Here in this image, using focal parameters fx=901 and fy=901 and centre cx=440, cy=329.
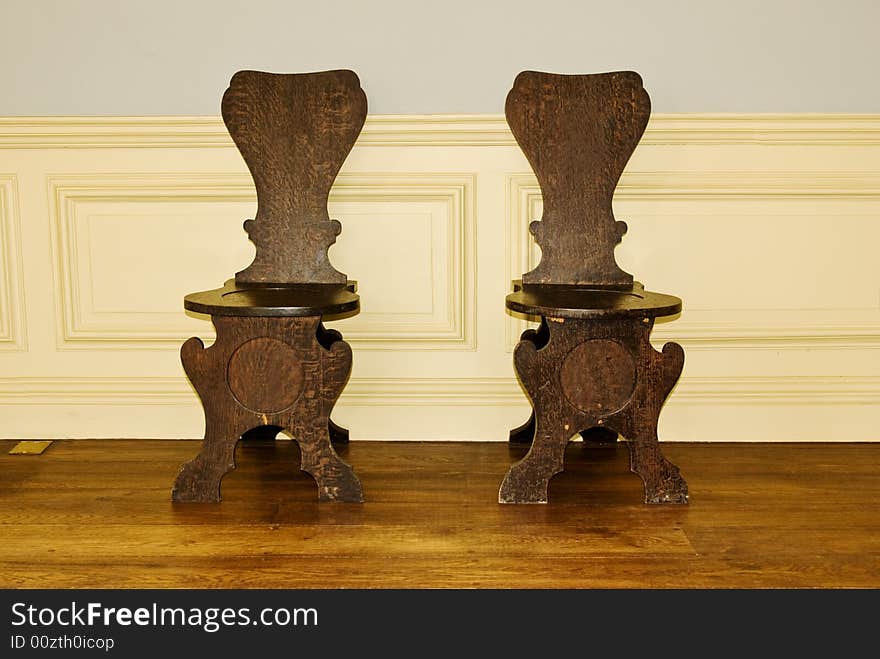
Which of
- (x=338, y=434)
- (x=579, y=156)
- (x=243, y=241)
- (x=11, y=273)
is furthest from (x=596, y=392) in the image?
(x=11, y=273)

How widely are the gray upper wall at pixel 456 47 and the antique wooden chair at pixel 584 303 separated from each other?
14 centimetres

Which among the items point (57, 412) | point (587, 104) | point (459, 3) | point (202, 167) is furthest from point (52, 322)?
point (587, 104)

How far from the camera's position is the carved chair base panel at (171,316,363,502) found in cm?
204

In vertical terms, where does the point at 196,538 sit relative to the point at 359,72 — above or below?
below

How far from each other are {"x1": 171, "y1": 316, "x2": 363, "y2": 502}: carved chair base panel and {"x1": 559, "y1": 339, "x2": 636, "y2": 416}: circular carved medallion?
20.2 inches

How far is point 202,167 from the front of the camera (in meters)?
2.55

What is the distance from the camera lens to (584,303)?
80.8 inches

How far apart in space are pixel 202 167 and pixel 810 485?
1.84 meters

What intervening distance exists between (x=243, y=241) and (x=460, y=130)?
694 millimetres

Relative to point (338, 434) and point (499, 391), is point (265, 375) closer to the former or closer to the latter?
point (338, 434)
